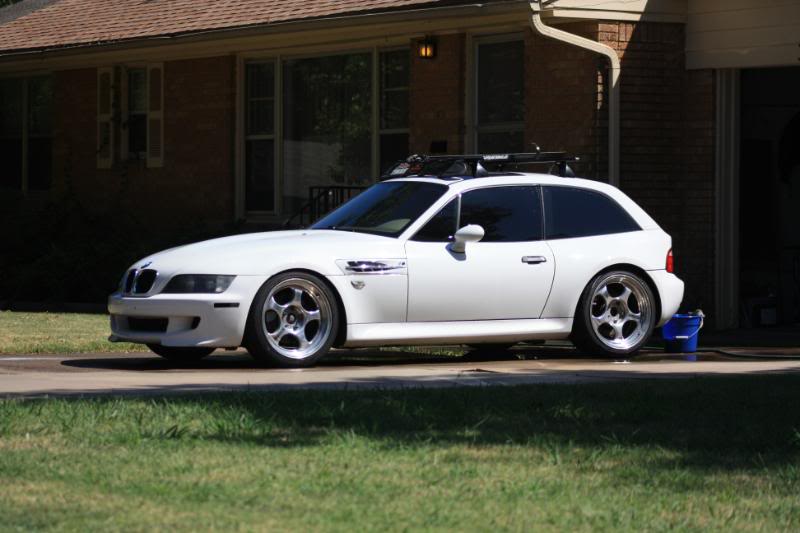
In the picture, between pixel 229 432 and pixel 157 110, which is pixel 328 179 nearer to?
pixel 157 110

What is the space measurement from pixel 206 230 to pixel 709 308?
6678 millimetres

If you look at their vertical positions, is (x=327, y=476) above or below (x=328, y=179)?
below

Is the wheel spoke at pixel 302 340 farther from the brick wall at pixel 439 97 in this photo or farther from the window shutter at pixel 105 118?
the window shutter at pixel 105 118

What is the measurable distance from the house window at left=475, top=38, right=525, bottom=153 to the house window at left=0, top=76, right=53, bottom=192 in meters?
8.57

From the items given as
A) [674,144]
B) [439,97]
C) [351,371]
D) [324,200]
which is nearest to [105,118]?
[324,200]

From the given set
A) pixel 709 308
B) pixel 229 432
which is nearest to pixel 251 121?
pixel 709 308

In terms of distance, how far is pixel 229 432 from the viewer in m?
7.18

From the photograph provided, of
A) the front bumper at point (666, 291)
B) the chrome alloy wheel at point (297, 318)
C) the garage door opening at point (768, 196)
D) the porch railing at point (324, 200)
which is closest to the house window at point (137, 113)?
the porch railing at point (324, 200)

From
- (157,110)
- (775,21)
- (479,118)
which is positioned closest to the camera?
(775,21)

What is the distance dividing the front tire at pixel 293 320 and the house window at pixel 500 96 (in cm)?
603

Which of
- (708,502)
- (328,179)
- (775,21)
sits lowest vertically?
(708,502)

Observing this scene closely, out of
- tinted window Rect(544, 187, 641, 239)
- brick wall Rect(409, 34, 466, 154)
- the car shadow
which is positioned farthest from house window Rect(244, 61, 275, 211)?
tinted window Rect(544, 187, 641, 239)

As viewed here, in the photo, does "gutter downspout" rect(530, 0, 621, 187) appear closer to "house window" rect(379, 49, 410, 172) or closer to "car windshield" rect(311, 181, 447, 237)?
"house window" rect(379, 49, 410, 172)

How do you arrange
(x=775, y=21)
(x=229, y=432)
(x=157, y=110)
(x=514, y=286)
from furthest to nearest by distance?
(x=157, y=110) → (x=775, y=21) → (x=514, y=286) → (x=229, y=432)
